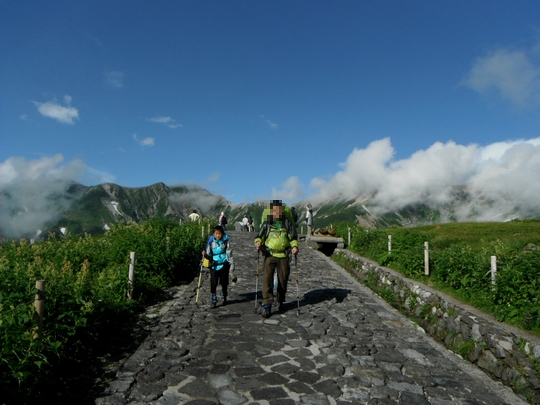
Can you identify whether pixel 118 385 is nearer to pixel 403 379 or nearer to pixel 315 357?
pixel 315 357

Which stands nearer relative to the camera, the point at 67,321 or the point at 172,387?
the point at 172,387

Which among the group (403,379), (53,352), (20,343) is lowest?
(403,379)

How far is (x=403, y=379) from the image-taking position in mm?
5168

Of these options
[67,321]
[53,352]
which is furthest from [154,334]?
[53,352]

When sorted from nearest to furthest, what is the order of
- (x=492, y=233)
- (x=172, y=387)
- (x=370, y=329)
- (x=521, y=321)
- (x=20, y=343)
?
1. (x=20, y=343)
2. (x=172, y=387)
3. (x=521, y=321)
4. (x=370, y=329)
5. (x=492, y=233)

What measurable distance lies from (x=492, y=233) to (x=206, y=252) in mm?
15361

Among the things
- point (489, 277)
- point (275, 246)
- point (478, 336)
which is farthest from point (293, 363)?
point (489, 277)

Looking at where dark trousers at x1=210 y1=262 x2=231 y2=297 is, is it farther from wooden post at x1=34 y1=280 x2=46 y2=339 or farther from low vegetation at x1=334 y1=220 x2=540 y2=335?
low vegetation at x1=334 y1=220 x2=540 y2=335

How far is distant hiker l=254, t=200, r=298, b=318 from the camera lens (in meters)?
8.27

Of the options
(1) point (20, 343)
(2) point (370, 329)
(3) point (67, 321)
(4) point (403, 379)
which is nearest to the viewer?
(1) point (20, 343)

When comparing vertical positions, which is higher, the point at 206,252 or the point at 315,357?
the point at 206,252

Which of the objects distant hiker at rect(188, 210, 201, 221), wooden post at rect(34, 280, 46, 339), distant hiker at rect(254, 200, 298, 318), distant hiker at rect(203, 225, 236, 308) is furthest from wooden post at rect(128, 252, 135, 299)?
distant hiker at rect(188, 210, 201, 221)

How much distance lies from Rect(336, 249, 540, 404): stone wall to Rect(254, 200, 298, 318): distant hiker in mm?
3253

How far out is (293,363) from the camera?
219 inches
